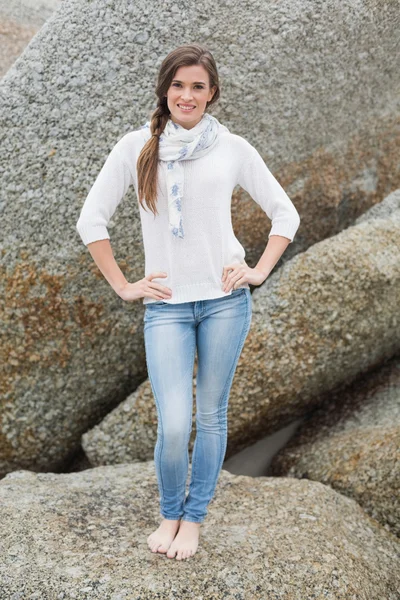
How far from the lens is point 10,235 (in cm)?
481

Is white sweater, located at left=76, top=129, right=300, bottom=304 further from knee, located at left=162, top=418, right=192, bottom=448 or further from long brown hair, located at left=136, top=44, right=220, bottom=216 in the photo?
knee, located at left=162, top=418, right=192, bottom=448

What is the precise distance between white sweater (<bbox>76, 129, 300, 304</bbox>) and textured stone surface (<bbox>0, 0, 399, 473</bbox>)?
1.96 meters

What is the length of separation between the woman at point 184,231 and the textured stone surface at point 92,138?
77.6 inches

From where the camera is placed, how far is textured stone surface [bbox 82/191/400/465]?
4828mm

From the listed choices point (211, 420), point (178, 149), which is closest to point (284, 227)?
point (178, 149)

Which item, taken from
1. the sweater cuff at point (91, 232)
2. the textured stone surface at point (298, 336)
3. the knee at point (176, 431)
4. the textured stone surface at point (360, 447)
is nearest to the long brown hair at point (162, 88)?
the sweater cuff at point (91, 232)

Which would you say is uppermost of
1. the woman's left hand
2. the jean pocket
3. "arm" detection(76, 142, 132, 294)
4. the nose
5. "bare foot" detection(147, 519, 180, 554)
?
the nose

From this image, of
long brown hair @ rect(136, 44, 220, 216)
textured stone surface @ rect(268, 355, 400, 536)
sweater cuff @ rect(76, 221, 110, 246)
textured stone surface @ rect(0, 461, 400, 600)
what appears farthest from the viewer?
textured stone surface @ rect(268, 355, 400, 536)

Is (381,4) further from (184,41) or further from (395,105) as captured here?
(184,41)

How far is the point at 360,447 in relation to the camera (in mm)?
4691

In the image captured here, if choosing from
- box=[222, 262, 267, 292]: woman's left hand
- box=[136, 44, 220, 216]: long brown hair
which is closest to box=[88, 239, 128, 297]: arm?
box=[136, 44, 220, 216]: long brown hair

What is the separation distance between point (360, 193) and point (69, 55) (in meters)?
2.76

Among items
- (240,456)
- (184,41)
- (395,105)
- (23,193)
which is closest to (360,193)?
(395,105)

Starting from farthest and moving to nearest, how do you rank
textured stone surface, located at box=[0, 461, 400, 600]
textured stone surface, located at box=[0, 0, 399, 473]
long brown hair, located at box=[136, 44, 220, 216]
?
textured stone surface, located at box=[0, 0, 399, 473]
textured stone surface, located at box=[0, 461, 400, 600]
long brown hair, located at box=[136, 44, 220, 216]
